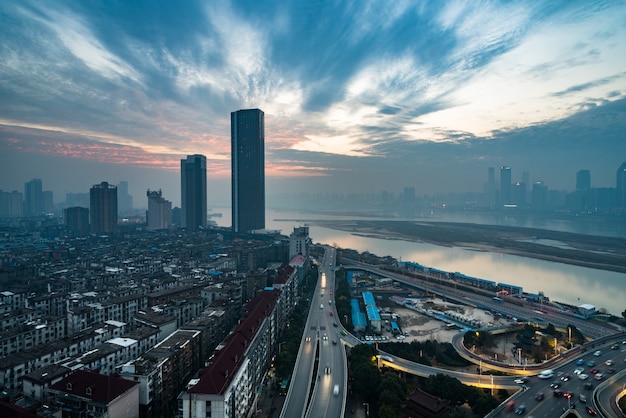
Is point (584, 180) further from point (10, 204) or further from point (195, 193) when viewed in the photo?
point (10, 204)

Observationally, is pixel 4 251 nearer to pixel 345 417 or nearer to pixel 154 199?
pixel 154 199

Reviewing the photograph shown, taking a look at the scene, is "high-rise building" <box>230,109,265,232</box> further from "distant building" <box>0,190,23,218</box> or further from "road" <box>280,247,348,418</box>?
"distant building" <box>0,190,23,218</box>

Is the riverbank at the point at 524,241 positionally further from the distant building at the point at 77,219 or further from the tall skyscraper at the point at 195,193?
the distant building at the point at 77,219

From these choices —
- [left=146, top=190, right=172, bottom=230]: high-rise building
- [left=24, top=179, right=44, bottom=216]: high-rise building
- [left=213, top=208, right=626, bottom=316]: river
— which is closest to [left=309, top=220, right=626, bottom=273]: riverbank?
[left=213, top=208, right=626, bottom=316]: river

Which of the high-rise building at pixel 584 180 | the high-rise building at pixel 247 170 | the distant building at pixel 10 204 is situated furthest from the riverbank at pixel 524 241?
the distant building at pixel 10 204

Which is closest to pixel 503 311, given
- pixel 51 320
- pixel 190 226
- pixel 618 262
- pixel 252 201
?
pixel 51 320
